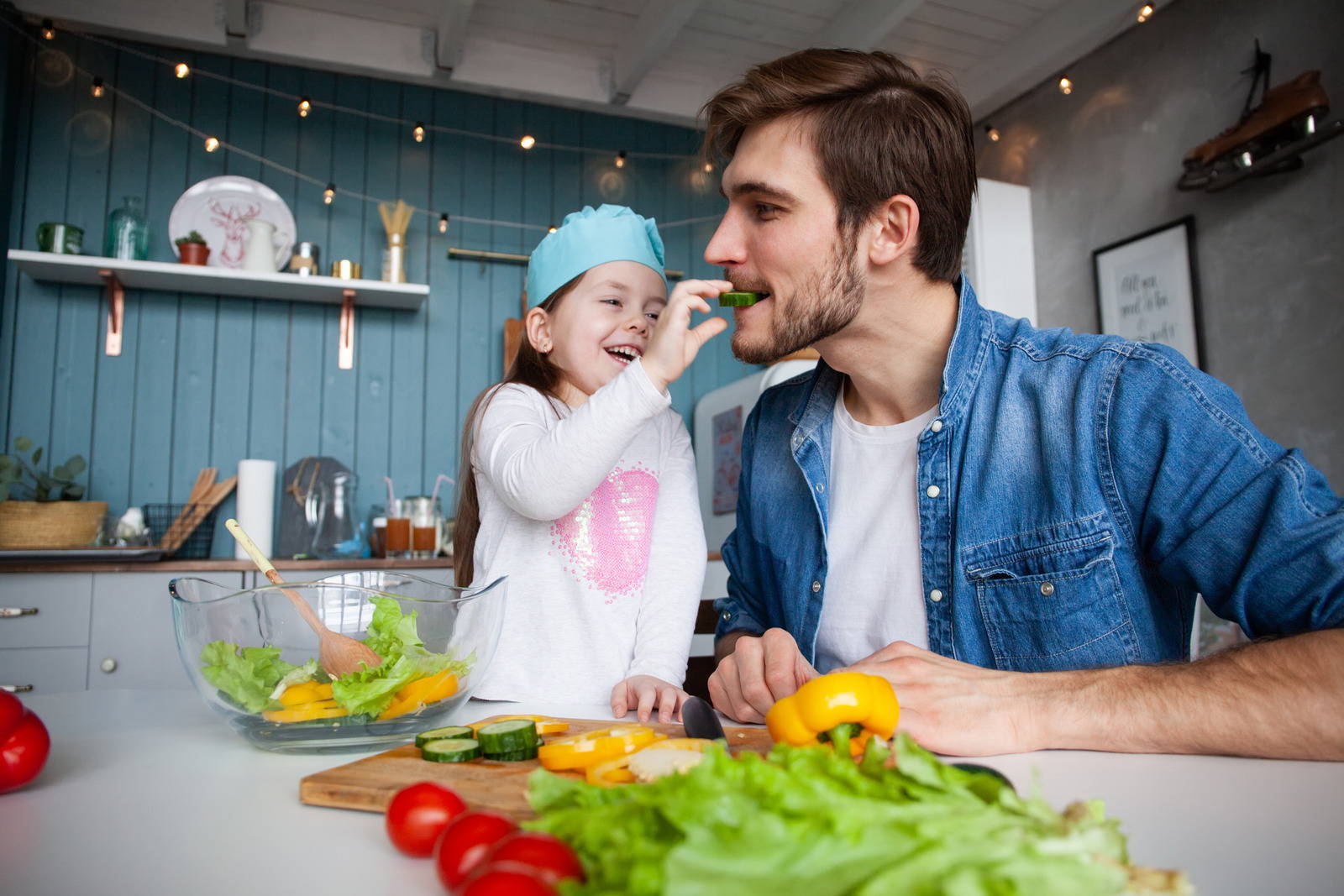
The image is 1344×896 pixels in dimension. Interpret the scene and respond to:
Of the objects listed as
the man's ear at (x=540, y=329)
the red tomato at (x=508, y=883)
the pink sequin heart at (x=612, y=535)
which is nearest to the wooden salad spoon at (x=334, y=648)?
the red tomato at (x=508, y=883)

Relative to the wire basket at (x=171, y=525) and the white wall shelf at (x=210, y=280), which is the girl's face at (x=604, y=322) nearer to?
the white wall shelf at (x=210, y=280)

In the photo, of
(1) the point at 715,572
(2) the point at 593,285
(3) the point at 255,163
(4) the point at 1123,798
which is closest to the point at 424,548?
(1) the point at 715,572

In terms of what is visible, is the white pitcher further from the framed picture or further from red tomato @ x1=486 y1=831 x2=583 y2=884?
red tomato @ x1=486 y1=831 x2=583 y2=884

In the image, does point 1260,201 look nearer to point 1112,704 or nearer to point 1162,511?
point 1162,511

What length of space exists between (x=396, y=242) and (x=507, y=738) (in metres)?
2.99

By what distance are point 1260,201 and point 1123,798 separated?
8.49 ft

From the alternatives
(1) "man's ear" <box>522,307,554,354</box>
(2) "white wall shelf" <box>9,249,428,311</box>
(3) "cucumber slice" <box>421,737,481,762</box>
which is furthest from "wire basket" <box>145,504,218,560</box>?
(3) "cucumber slice" <box>421,737,481,762</box>

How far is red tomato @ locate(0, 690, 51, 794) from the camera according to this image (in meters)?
0.67

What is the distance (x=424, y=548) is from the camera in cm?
319

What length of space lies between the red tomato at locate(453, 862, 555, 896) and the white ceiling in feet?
10.2

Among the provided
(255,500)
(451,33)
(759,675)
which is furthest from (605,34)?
(759,675)

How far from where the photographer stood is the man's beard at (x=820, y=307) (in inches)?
52.8

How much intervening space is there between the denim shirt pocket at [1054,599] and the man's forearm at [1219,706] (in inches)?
9.9

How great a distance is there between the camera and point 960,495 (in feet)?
3.96
